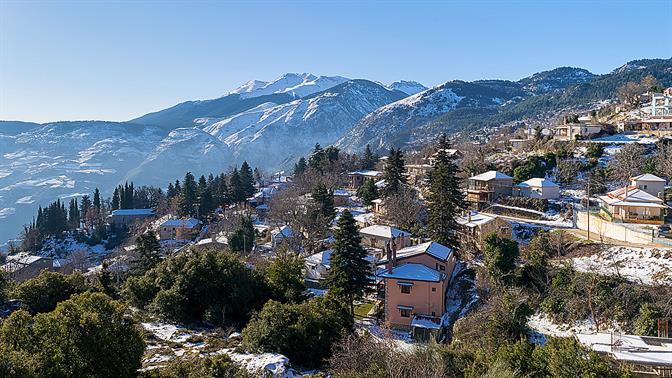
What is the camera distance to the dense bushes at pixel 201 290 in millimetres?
16641

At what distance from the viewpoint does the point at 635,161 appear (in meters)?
41.4

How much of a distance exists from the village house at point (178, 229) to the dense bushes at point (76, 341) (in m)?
47.1

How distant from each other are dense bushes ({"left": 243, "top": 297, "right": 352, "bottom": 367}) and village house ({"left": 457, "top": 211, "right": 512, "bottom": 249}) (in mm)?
20982

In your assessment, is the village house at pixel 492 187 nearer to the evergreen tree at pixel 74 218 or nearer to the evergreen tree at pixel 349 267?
the evergreen tree at pixel 349 267

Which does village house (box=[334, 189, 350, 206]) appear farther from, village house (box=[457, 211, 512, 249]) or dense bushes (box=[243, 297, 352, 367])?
dense bushes (box=[243, 297, 352, 367])

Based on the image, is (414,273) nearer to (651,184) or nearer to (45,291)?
(45,291)

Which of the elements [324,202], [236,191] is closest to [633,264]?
[324,202]

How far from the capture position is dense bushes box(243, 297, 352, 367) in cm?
1316

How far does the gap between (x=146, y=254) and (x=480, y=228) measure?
26384 mm

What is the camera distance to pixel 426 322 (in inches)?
977

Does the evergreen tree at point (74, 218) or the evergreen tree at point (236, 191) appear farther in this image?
the evergreen tree at point (74, 218)

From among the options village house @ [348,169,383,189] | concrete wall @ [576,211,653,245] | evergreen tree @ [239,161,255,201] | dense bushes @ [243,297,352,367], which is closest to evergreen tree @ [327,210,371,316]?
dense bushes @ [243,297,352,367]

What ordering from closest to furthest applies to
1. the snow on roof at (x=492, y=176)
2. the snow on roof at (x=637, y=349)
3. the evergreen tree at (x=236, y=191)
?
the snow on roof at (x=637, y=349) → the snow on roof at (x=492, y=176) → the evergreen tree at (x=236, y=191)

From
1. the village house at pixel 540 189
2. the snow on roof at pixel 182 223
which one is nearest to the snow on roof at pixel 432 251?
the village house at pixel 540 189
